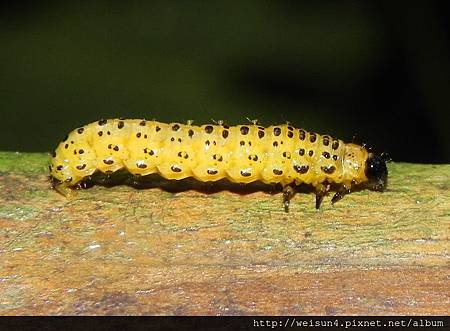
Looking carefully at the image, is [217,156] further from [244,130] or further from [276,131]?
[276,131]

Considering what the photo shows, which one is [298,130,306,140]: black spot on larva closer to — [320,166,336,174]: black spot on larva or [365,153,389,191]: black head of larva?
[320,166,336,174]: black spot on larva

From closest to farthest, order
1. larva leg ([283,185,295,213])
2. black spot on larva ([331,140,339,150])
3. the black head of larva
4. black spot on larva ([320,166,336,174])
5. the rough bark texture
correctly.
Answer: the rough bark texture, larva leg ([283,185,295,213]), the black head of larva, black spot on larva ([320,166,336,174]), black spot on larva ([331,140,339,150])

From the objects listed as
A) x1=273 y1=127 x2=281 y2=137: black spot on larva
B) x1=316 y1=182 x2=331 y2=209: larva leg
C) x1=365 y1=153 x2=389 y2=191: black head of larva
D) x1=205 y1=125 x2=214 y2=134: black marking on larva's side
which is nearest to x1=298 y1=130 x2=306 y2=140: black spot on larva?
x1=273 y1=127 x2=281 y2=137: black spot on larva

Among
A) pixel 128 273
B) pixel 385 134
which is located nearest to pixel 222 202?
pixel 128 273

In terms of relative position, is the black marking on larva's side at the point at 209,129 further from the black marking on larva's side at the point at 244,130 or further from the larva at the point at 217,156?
the black marking on larva's side at the point at 244,130

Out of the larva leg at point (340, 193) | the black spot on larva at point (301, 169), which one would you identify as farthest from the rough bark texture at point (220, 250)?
the black spot on larva at point (301, 169)

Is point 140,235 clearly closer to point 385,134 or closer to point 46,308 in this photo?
point 46,308
